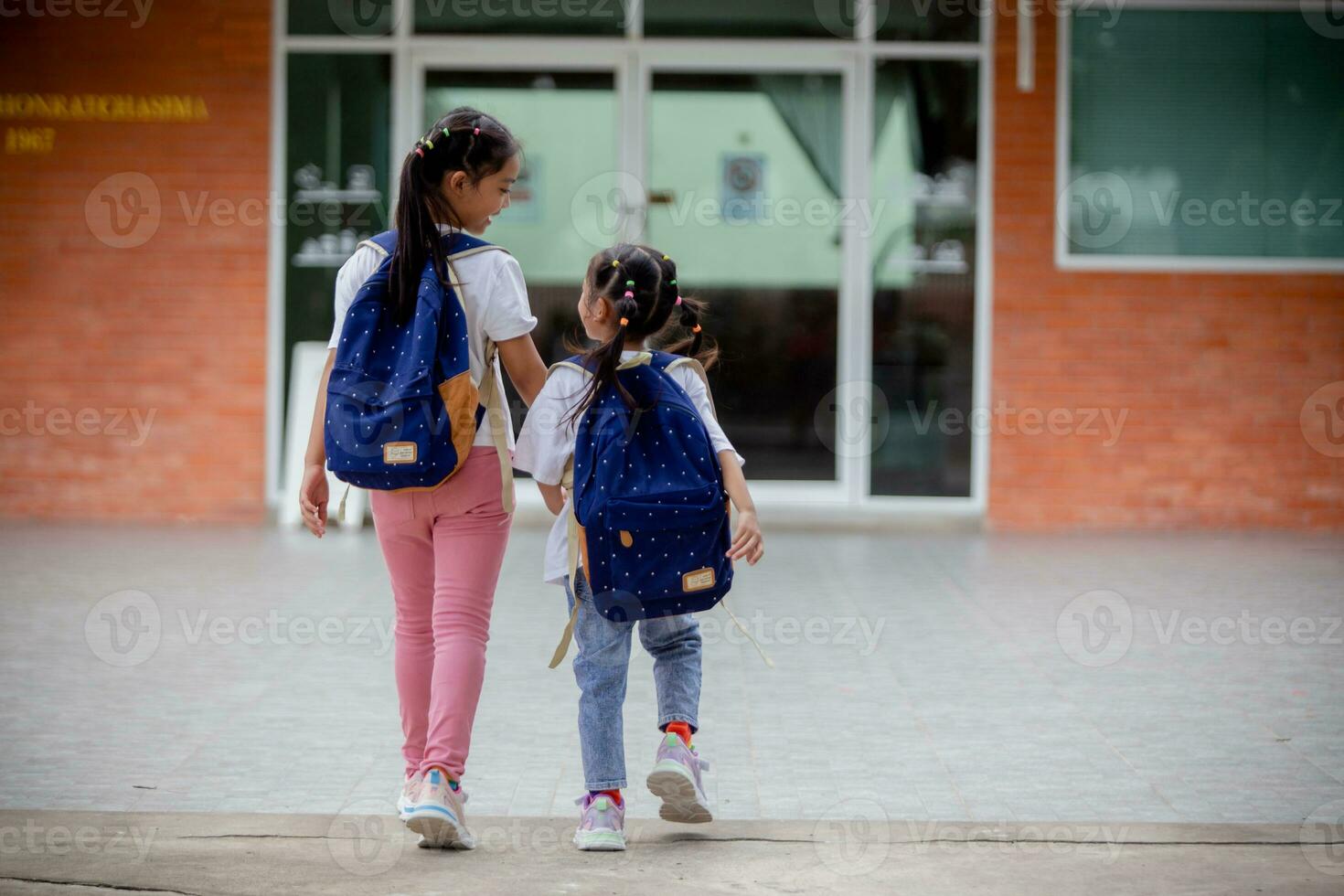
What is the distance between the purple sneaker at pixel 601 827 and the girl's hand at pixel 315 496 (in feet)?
3.03

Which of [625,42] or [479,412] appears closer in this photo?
[479,412]

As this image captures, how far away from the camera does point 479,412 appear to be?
12.8ft

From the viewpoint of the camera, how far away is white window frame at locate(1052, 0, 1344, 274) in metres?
10.0

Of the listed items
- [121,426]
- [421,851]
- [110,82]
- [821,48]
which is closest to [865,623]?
[421,851]

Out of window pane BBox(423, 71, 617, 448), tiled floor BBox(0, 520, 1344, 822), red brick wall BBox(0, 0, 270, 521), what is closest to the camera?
tiled floor BBox(0, 520, 1344, 822)

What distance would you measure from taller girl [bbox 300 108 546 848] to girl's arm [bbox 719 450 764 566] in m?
0.51

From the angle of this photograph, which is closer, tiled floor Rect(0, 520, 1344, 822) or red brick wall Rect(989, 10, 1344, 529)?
tiled floor Rect(0, 520, 1344, 822)

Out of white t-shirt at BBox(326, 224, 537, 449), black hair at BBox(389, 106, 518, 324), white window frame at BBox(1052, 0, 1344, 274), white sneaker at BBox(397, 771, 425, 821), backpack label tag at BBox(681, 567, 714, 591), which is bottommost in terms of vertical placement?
white sneaker at BBox(397, 771, 425, 821)

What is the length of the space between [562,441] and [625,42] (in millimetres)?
6728

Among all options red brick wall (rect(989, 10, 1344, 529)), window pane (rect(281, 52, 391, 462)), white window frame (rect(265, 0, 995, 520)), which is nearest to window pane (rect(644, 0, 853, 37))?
white window frame (rect(265, 0, 995, 520))

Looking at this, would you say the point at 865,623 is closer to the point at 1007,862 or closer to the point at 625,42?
the point at 1007,862

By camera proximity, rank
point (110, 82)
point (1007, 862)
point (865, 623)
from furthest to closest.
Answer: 1. point (110, 82)
2. point (865, 623)
3. point (1007, 862)

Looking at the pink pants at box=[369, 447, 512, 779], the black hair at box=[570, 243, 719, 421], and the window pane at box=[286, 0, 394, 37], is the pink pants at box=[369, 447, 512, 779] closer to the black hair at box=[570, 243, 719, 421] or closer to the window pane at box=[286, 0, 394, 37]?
the black hair at box=[570, 243, 719, 421]

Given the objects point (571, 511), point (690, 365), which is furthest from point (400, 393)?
point (690, 365)
